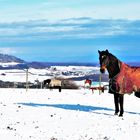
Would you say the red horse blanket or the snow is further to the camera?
the red horse blanket

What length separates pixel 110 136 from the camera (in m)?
18.7

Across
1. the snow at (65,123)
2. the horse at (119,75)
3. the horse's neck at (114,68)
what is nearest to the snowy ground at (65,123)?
the snow at (65,123)

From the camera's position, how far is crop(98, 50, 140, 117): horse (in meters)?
24.8

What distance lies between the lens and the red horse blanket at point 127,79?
82.2ft

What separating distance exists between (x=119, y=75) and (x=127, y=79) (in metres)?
0.45

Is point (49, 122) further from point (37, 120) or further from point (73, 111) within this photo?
point (73, 111)

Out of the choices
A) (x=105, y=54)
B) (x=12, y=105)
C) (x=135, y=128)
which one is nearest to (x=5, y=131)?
(x=135, y=128)

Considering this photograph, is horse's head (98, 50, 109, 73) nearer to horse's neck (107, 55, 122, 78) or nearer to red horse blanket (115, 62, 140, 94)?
horse's neck (107, 55, 122, 78)

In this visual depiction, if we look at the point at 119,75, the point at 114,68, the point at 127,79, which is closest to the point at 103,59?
the point at 114,68

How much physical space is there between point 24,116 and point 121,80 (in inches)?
Result: 174

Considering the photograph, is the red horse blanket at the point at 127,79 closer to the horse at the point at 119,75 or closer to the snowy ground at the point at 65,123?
the horse at the point at 119,75

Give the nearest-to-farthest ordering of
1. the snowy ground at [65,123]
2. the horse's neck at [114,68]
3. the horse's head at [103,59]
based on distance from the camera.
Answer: the snowy ground at [65,123], the horse's head at [103,59], the horse's neck at [114,68]

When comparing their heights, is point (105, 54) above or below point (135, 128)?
above

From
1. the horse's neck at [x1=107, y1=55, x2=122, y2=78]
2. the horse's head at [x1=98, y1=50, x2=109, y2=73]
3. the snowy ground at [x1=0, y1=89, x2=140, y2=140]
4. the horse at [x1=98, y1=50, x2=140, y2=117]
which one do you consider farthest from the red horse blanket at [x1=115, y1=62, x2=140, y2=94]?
the snowy ground at [x1=0, y1=89, x2=140, y2=140]
